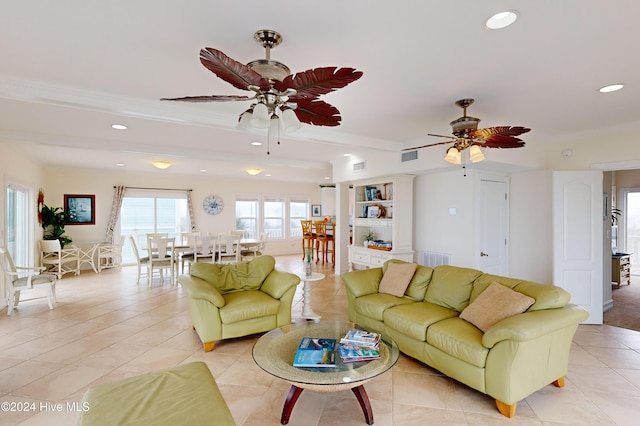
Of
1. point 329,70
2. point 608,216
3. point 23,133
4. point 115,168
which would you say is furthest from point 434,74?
point 115,168

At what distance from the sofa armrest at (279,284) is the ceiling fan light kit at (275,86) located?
77.7 inches

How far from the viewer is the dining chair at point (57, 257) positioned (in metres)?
6.48

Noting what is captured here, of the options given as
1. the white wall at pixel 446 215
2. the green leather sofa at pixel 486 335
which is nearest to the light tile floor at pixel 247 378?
the green leather sofa at pixel 486 335

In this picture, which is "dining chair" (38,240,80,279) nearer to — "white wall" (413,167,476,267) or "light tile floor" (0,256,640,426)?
"light tile floor" (0,256,640,426)

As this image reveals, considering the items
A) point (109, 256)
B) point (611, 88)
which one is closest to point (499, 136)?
point (611, 88)

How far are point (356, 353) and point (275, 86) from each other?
1856mm

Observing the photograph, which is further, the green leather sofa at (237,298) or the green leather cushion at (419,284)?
the green leather cushion at (419,284)

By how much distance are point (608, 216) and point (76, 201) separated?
Result: 35.0 feet

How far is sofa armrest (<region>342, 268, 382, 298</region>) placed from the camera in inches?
146

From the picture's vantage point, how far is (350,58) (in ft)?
7.69

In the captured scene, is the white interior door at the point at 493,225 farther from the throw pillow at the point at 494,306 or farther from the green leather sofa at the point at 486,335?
the throw pillow at the point at 494,306

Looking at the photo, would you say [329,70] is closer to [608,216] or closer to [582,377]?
[582,377]

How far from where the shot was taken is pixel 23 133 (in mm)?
4285

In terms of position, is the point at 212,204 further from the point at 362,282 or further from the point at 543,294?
the point at 543,294
